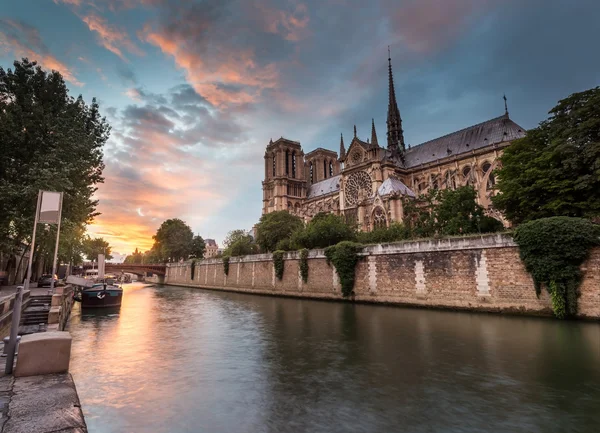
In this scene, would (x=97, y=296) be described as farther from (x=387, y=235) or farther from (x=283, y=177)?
Result: (x=283, y=177)

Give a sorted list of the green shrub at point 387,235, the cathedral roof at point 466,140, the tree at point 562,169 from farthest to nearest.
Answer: the cathedral roof at point 466,140, the green shrub at point 387,235, the tree at point 562,169

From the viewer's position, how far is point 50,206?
8.95m

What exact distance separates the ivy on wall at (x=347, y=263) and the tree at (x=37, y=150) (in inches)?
700

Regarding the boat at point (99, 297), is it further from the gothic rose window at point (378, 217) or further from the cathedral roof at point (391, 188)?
the cathedral roof at point (391, 188)

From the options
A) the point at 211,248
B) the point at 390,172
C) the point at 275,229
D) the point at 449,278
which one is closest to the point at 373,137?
the point at 390,172

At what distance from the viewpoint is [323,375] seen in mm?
8578

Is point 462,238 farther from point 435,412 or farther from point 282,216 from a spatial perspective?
→ point 282,216

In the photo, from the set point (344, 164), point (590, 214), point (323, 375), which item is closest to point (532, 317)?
point (590, 214)

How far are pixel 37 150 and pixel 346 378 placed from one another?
1962 cm

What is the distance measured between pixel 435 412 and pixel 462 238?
1513 cm

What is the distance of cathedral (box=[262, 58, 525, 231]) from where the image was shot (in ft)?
153

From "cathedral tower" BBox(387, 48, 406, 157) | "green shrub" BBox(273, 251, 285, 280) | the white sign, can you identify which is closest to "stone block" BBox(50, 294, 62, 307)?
the white sign

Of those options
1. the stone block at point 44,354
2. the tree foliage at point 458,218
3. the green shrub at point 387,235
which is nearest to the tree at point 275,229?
the green shrub at point 387,235

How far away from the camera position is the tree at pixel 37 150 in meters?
16.6
